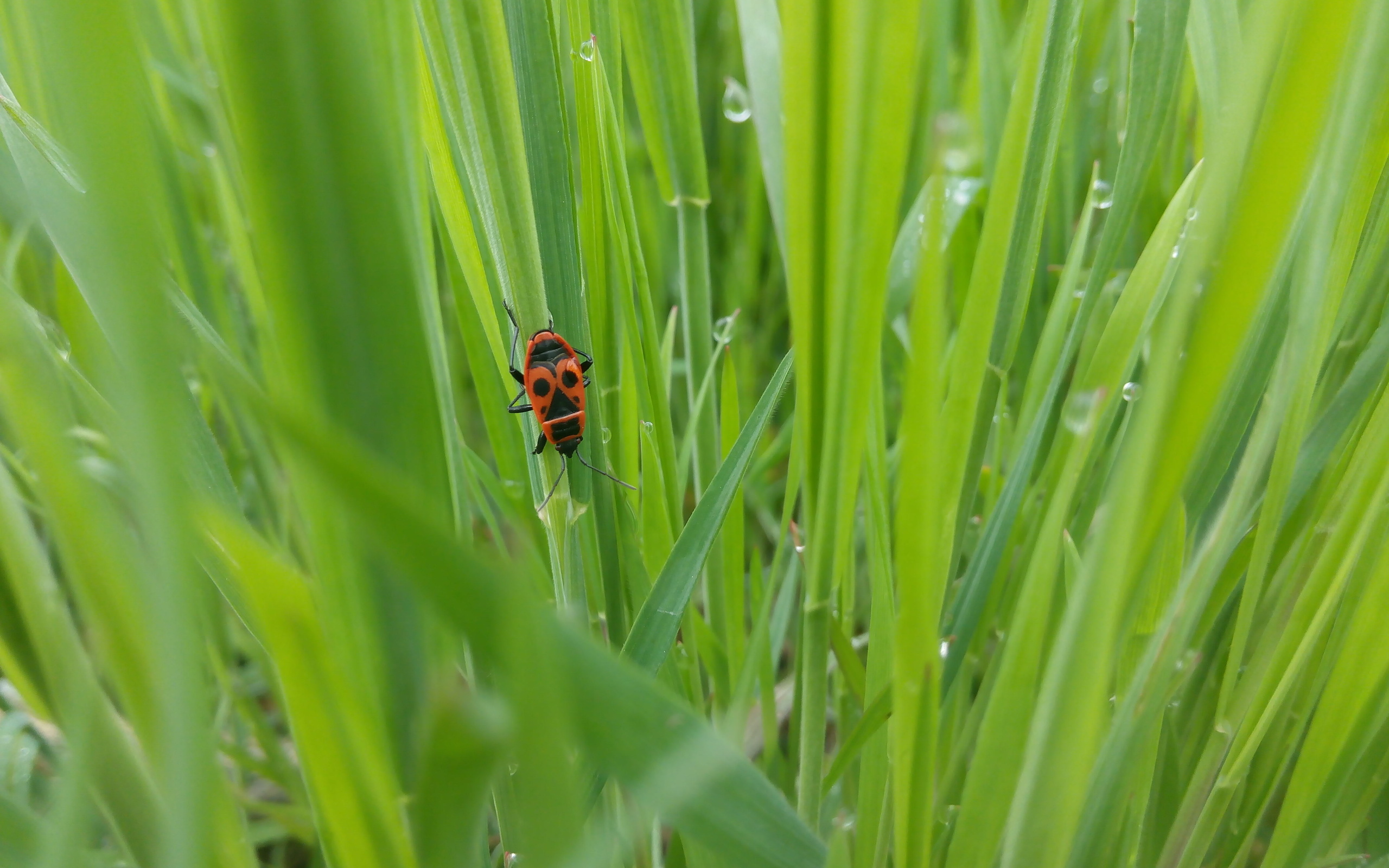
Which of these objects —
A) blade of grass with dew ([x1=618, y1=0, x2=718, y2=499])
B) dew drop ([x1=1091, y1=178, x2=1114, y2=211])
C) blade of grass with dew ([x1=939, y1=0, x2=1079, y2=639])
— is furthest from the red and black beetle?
dew drop ([x1=1091, y1=178, x2=1114, y2=211])

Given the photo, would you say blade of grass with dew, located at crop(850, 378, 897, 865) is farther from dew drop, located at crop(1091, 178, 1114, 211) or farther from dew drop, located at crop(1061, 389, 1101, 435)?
dew drop, located at crop(1091, 178, 1114, 211)

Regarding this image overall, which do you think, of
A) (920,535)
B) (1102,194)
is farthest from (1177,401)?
(1102,194)

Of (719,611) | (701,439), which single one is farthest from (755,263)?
(719,611)

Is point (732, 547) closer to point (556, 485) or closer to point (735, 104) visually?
point (556, 485)

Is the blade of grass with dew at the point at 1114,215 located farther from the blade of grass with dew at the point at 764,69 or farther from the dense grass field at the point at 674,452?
the blade of grass with dew at the point at 764,69

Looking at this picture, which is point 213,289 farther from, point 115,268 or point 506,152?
point 115,268

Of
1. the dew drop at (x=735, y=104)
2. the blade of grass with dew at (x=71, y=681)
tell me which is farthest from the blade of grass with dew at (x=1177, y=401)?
the dew drop at (x=735, y=104)
